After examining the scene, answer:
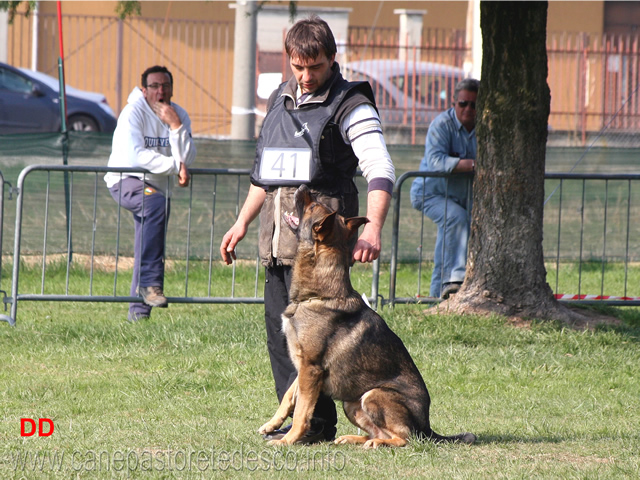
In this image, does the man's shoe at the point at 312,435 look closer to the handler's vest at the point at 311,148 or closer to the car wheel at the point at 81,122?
the handler's vest at the point at 311,148

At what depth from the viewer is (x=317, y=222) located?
418cm

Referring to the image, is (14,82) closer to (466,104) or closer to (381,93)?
(381,93)

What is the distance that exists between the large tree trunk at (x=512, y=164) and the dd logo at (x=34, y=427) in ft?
12.9

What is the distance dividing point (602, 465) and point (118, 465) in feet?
7.15

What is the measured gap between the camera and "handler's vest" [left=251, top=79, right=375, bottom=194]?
14.3ft

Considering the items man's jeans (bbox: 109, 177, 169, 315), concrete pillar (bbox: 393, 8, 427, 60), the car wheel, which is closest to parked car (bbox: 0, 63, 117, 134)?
the car wheel

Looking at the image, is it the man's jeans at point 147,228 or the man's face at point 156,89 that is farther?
the man's face at point 156,89

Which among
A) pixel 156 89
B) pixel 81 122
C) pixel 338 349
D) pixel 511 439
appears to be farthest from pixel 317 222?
pixel 81 122

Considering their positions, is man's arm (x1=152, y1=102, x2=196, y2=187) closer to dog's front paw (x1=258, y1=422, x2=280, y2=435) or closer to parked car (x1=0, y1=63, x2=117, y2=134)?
dog's front paw (x1=258, y1=422, x2=280, y2=435)

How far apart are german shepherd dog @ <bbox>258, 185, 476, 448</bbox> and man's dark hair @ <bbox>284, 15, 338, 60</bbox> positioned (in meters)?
0.67

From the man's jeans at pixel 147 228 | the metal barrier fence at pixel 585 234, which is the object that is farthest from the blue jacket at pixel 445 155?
the man's jeans at pixel 147 228

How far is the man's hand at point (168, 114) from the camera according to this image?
8102mm

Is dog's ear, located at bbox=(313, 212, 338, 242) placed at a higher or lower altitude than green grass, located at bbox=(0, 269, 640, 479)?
higher

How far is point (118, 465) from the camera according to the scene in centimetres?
402
